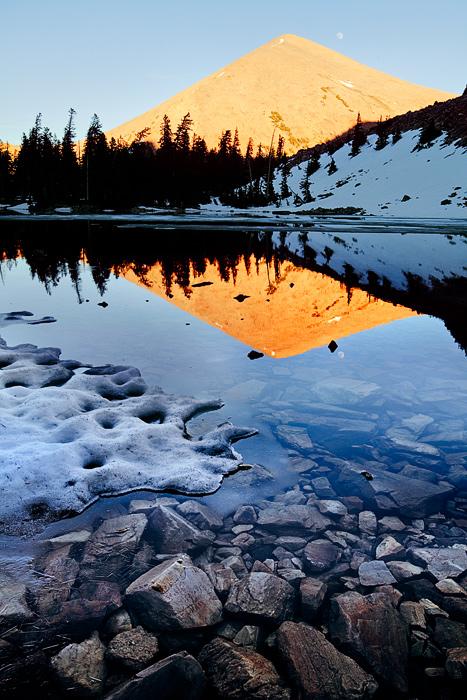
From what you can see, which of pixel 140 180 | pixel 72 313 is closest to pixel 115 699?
pixel 72 313

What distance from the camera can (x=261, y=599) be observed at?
2.79 m

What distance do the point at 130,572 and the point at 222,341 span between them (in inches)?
226

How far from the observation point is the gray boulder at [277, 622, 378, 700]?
90.1 inches

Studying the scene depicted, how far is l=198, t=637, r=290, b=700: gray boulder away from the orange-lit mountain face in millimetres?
5479

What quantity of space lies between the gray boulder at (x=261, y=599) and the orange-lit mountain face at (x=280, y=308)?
4.96 metres

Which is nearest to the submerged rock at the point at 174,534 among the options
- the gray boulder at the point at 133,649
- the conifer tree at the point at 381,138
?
the gray boulder at the point at 133,649

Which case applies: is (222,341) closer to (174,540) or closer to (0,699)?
(174,540)

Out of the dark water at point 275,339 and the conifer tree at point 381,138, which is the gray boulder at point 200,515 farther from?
the conifer tree at point 381,138

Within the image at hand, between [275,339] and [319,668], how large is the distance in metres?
6.45

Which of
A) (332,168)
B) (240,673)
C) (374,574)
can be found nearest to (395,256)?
(374,574)

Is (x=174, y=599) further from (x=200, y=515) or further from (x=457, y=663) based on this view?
(x=457, y=663)

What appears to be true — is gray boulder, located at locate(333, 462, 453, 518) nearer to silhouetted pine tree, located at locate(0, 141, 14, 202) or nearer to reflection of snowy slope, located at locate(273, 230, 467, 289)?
reflection of snowy slope, located at locate(273, 230, 467, 289)

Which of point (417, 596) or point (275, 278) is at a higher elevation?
point (275, 278)

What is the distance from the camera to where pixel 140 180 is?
84.4 meters
